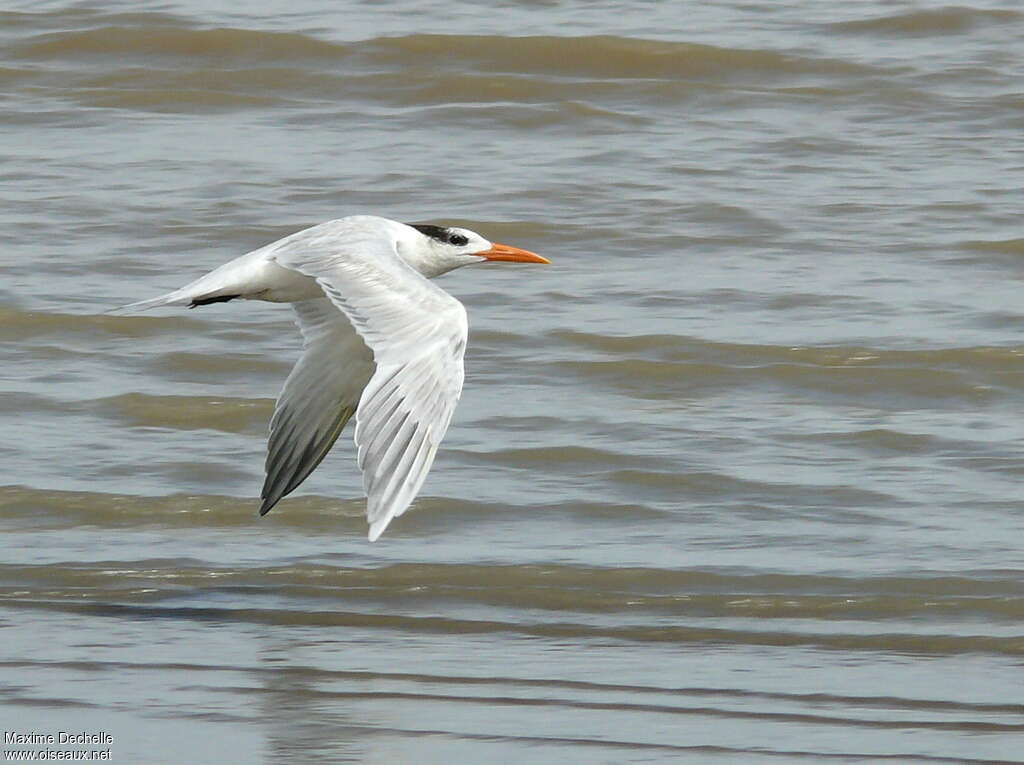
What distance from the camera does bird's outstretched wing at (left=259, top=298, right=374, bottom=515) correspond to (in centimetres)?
627

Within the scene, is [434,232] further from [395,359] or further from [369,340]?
[395,359]

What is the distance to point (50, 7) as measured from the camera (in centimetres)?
1369

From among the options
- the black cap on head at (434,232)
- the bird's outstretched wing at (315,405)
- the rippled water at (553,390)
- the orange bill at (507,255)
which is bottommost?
the rippled water at (553,390)

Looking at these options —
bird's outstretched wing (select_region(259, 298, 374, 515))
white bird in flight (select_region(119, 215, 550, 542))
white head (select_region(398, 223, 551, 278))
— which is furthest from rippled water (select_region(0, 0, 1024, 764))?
white head (select_region(398, 223, 551, 278))

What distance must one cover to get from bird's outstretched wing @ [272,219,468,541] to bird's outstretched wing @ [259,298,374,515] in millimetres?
493

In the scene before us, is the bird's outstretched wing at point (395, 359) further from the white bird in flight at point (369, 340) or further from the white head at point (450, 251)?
the white head at point (450, 251)

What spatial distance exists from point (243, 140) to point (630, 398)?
4.25m

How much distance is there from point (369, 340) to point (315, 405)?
1.16 m

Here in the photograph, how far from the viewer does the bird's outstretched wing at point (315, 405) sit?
20.6ft

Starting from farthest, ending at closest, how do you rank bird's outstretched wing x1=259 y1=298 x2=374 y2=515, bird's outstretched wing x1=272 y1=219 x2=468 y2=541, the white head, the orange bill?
the orange bill
the white head
bird's outstretched wing x1=259 y1=298 x2=374 y2=515
bird's outstretched wing x1=272 y1=219 x2=468 y2=541

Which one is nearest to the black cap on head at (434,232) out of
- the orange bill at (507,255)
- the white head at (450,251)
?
the white head at (450,251)

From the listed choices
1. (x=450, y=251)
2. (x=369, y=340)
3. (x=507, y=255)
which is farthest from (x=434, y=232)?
(x=369, y=340)

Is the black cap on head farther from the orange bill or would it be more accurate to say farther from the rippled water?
the rippled water

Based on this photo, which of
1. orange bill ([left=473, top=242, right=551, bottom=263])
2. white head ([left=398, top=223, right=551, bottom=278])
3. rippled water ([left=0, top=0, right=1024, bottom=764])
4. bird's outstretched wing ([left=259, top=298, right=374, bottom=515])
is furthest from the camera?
orange bill ([left=473, top=242, right=551, bottom=263])
